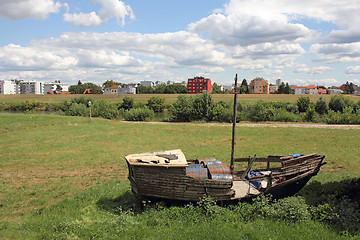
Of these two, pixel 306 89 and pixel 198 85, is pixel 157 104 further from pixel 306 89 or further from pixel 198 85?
pixel 306 89

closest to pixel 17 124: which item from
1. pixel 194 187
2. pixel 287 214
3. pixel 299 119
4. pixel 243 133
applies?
pixel 243 133

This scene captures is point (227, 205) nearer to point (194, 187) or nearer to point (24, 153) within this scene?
point (194, 187)

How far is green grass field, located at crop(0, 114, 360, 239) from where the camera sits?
24.7ft

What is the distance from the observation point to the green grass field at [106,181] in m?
7.52

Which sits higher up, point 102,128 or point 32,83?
point 32,83

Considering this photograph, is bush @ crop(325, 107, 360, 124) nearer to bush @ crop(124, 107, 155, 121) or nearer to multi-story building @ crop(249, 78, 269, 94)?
bush @ crop(124, 107, 155, 121)

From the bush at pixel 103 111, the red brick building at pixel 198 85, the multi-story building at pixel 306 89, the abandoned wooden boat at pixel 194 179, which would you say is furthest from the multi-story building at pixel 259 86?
the abandoned wooden boat at pixel 194 179

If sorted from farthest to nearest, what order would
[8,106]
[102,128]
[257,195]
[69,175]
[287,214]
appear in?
[8,106] < [102,128] < [69,175] < [257,195] < [287,214]

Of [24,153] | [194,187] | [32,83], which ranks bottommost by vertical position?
[24,153]

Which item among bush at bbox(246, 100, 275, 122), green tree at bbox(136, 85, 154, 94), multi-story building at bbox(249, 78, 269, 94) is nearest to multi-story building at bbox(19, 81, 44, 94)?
green tree at bbox(136, 85, 154, 94)

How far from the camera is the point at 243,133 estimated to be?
2769cm

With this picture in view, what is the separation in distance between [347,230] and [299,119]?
149 feet

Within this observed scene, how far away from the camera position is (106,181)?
41.3ft

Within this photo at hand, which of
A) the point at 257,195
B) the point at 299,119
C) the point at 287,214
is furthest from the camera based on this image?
the point at 299,119
